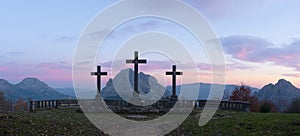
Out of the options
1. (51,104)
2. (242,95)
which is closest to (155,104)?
(51,104)

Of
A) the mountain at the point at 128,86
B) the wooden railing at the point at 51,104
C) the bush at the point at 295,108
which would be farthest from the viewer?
the bush at the point at 295,108

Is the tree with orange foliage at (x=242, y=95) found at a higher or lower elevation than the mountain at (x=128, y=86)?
lower

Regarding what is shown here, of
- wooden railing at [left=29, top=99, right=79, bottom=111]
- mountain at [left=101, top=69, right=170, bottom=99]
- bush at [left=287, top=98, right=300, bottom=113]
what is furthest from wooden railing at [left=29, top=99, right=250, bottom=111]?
bush at [left=287, top=98, right=300, bottom=113]

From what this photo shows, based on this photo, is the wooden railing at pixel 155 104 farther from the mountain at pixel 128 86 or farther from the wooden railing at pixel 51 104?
the mountain at pixel 128 86

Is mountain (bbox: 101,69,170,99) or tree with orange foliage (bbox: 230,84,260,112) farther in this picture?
tree with orange foliage (bbox: 230,84,260,112)

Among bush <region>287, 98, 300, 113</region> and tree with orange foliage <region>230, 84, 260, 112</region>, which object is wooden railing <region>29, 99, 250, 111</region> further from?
tree with orange foliage <region>230, 84, 260, 112</region>

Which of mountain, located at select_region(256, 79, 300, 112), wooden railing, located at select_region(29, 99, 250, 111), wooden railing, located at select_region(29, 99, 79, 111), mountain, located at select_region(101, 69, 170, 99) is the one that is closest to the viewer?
wooden railing, located at select_region(29, 99, 79, 111)

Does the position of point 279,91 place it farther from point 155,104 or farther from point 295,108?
point 155,104

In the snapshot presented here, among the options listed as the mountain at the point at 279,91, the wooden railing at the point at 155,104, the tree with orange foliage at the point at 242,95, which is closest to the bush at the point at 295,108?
the tree with orange foliage at the point at 242,95

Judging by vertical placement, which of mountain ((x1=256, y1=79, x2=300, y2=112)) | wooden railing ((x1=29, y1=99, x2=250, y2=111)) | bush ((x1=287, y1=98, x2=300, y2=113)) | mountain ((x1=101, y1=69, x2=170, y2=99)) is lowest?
mountain ((x1=256, y1=79, x2=300, y2=112))

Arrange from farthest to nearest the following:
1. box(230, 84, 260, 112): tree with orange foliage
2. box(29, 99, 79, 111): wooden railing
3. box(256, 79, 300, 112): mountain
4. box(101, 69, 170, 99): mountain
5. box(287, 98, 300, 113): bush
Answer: box(256, 79, 300, 112): mountain, box(230, 84, 260, 112): tree with orange foliage, box(287, 98, 300, 113): bush, box(101, 69, 170, 99): mountain, box(29, 99, 79, 111): wooden railing

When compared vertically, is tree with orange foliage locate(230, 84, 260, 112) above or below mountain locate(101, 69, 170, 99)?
below

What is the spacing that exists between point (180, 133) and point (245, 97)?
157ft

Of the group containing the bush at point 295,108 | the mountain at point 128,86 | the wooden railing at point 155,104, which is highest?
the mountain at point 128,86
